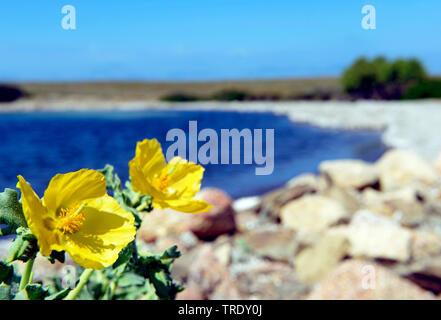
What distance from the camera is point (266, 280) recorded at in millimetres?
4316

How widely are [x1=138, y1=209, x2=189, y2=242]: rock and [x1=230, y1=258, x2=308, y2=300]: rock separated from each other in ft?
4.10

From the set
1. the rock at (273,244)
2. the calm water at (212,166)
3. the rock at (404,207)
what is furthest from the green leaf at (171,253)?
the calm water at (212,166)

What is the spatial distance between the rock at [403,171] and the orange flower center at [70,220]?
800 cm

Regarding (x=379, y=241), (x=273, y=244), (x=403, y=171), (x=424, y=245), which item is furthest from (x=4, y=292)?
(x=403, y=171)

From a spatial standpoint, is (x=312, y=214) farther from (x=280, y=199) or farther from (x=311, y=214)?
(x=280, y=199)

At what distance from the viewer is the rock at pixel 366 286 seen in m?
2.83

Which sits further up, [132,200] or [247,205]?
[132,200]

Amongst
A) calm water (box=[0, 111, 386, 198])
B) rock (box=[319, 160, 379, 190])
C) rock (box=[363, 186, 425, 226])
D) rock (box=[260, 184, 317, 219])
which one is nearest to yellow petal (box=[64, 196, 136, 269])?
rock (box=[363, 186, 425, 226])

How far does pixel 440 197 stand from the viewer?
287 inches

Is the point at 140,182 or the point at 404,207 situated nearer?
the point at 140,182

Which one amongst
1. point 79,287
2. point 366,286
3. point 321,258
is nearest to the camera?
point 79,287

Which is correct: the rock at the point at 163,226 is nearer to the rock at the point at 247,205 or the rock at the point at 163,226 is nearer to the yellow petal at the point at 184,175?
the rock at the point at 247,205

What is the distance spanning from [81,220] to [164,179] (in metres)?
0.27
